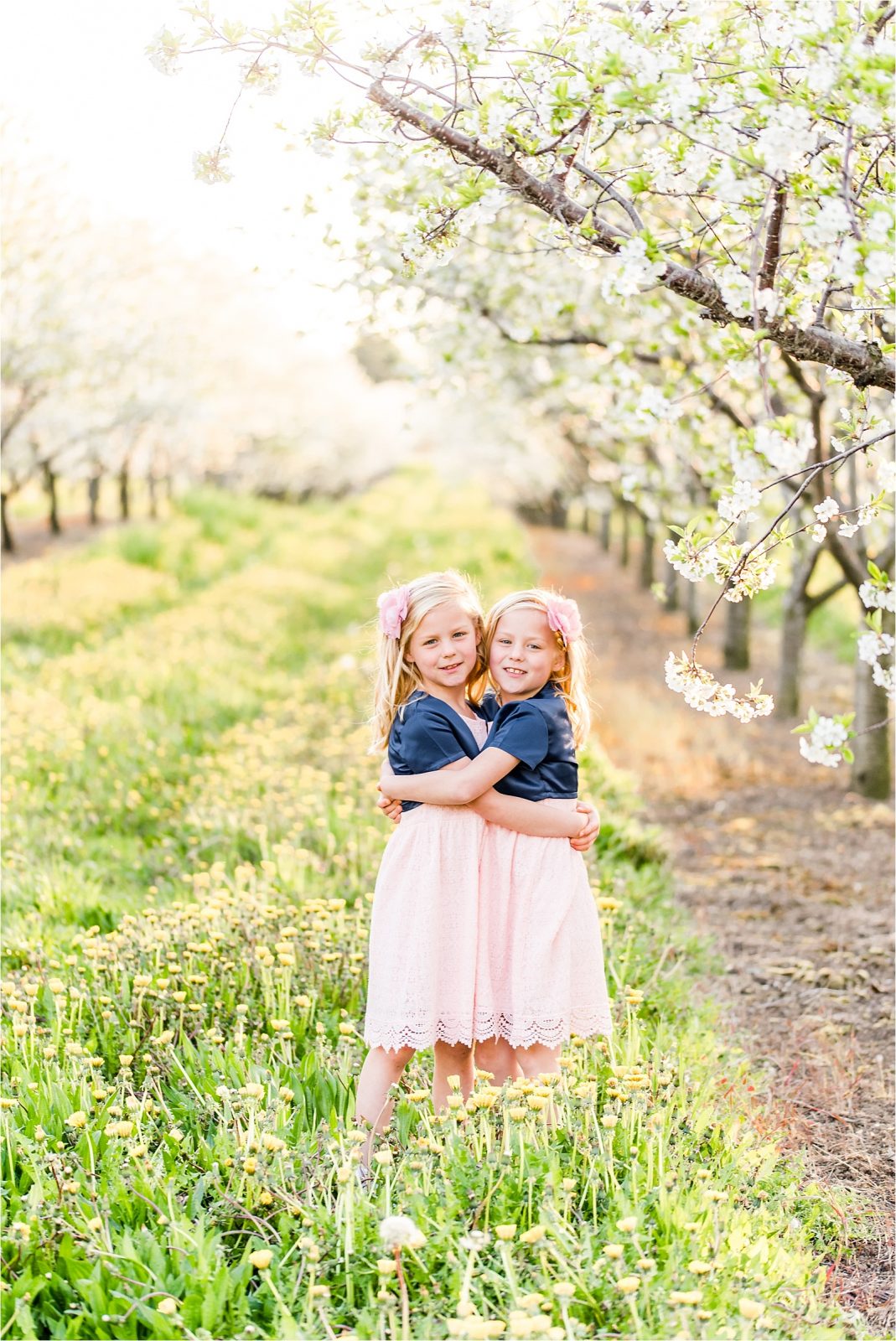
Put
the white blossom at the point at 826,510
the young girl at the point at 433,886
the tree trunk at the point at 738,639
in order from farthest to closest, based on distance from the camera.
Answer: the tree trunk at the point at 738,639 → the young girl at the point at 433,886 → the white blossom at the point at 826,510

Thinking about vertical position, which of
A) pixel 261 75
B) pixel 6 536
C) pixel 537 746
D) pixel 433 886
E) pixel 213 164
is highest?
pixel 6 536

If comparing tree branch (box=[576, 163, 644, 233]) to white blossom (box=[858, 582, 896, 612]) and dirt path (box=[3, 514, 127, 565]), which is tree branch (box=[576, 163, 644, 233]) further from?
dirt path (box=[3, 514, 127, 565])

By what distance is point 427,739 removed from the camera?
3.15m

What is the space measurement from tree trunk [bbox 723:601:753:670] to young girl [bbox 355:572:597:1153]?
9.24 m

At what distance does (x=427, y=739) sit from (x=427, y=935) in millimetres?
547

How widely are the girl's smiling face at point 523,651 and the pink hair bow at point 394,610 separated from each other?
302 millimetres

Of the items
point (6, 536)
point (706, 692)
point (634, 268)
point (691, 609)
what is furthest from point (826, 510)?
point (6, 536)

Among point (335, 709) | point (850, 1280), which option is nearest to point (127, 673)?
point (335, 709)

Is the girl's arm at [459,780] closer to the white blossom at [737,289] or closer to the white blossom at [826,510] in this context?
the white blossom at [826,510]

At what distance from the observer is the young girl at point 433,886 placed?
308 cm

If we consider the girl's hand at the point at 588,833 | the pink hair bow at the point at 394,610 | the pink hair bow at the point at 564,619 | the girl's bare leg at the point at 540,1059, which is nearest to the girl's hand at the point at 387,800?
the pink hair bow at the point at 394,610

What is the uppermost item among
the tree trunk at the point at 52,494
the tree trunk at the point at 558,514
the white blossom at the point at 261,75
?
the tree trunk at the point at 558,514

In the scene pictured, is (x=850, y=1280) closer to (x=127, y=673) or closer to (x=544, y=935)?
(x=544, y=935)

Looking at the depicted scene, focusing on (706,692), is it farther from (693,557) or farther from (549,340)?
(549,340)
